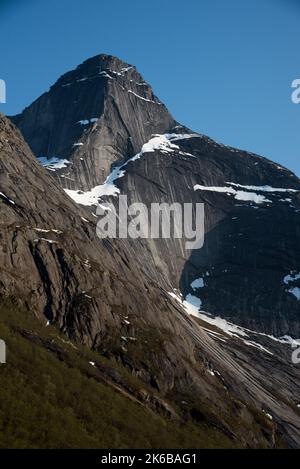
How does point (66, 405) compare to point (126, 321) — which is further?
point (126, 321)

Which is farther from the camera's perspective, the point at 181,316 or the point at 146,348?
the point at 181,316

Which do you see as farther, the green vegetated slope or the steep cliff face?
the steep cliff face

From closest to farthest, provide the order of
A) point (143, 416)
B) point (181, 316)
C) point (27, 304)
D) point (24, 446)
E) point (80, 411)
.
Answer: point (24, 446)
point (80, 411)
point (143, 416)
point (27, 304)
point (181, 316)

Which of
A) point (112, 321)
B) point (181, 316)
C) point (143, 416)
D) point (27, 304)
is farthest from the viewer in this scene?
point (181, 316)

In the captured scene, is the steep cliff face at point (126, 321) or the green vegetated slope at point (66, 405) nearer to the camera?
the green vegetated slope at point (66, 405)

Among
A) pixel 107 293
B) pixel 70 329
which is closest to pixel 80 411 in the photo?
pixel 70 329

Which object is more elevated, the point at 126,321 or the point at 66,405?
the point at 126,321

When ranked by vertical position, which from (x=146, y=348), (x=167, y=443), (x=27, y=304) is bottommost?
(x=167, y=443)
